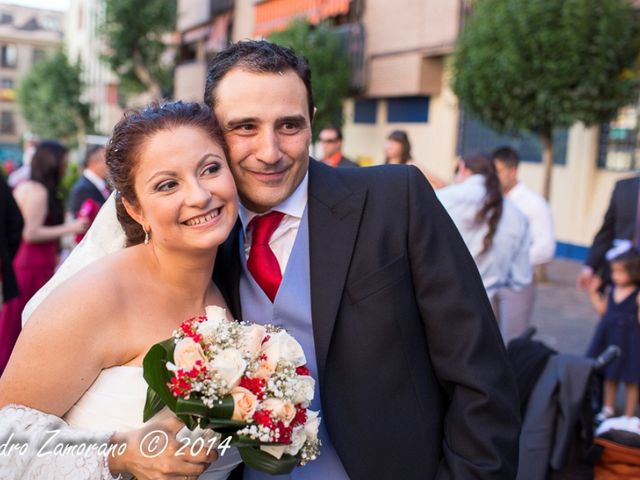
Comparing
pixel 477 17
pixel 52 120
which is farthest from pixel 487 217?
pixel 52 120

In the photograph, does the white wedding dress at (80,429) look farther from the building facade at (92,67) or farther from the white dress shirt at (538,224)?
the building facade at (92,67)

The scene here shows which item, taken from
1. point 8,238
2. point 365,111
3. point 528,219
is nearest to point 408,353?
point 8,238

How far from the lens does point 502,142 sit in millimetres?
16234

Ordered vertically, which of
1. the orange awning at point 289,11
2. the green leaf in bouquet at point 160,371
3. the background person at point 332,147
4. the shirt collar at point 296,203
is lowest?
the green leaf in bouquet at point 160,371

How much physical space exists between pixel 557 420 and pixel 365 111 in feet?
59.2

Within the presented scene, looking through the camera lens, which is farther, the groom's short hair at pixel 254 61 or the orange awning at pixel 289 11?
the orange awning at pixel 289 11

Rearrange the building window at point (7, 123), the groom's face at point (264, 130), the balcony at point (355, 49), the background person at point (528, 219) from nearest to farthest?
the groom's face at point (264, 130) < the background person at point (528, 219) < the balcony at point (355, 49) < the building window at point (7, 123)

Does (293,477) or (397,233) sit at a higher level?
(397,233)

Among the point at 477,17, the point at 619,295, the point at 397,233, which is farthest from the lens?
the point at 477,17

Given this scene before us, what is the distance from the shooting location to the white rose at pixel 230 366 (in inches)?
68.7

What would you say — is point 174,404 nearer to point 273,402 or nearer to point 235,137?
point 273,402

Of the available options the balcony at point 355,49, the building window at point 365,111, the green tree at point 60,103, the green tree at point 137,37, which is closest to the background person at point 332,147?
the balcony at point 355,49

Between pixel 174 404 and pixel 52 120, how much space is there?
42775 mm

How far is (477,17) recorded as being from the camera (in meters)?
12.1
